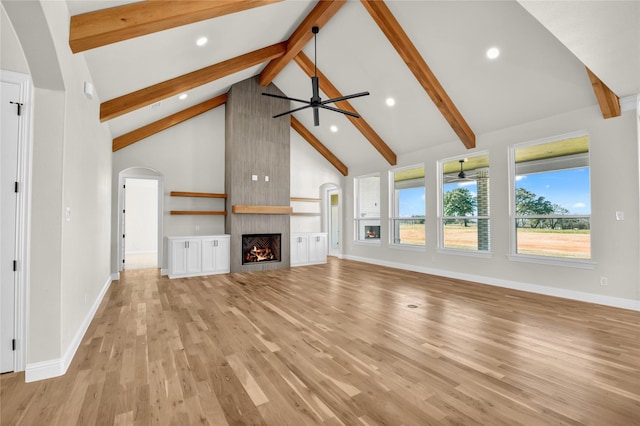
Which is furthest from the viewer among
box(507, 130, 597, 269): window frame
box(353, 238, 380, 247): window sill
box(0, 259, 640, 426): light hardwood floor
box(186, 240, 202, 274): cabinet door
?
box(353, 238, 380, 247): window sill

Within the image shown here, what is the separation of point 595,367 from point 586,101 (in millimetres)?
3840

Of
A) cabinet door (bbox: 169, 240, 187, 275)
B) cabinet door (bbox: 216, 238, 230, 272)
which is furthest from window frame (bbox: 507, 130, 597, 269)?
cabinet door (bbox: 169, 240, 187, 275)

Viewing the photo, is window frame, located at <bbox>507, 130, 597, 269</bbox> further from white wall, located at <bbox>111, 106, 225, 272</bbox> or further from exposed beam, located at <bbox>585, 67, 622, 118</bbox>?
white wall, located at <bbox>111, 106, 225, 272</bbox>

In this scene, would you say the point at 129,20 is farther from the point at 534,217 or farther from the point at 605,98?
the point at 534,217

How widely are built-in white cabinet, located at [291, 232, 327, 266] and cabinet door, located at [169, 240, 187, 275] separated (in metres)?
2.57

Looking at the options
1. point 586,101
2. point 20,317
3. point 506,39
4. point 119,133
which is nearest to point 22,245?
point 20,317

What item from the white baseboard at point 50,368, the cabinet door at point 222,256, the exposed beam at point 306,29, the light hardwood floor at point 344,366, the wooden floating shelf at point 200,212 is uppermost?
the exposed beam at point 306,29

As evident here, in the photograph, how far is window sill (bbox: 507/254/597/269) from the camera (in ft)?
14.1

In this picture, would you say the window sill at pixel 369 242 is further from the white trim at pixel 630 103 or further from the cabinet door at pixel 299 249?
the white trim at pixel 630 103

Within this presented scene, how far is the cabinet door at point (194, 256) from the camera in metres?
6.15

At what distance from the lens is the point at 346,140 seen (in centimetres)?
801

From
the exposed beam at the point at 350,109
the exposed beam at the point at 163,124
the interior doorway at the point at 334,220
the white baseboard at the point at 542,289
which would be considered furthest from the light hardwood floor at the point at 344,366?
the interior doorway at the point at 334,220

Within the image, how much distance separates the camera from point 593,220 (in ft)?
14.0

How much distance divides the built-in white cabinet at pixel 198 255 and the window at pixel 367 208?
396cm
